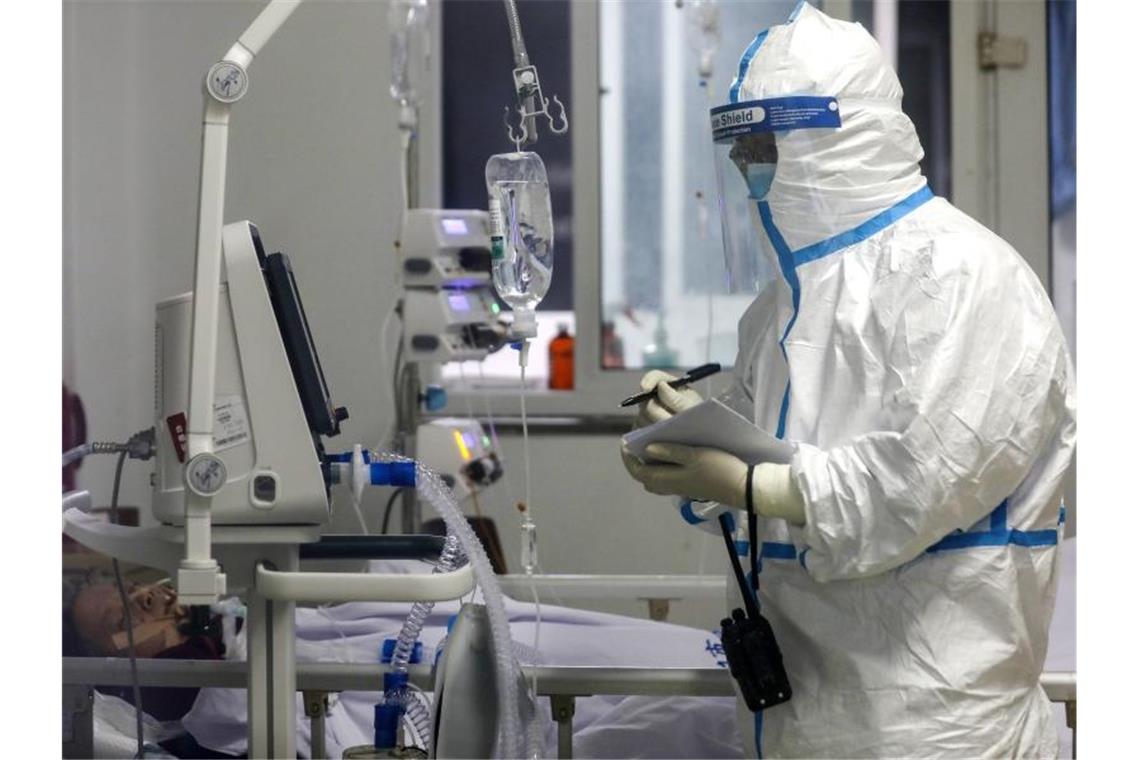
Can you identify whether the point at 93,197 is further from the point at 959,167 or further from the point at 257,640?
the point at 959,167

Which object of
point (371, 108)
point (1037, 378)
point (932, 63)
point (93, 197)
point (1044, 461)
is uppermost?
point (932, 63)

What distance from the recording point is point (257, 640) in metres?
1.74

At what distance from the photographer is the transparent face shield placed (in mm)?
1779

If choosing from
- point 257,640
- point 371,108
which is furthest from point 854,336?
point 371,108

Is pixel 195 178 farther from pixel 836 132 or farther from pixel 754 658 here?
pixel 754 658

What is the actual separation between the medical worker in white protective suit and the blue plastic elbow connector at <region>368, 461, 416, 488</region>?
31 centimetres

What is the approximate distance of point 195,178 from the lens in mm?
2684

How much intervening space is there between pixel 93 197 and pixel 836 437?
1758 mm

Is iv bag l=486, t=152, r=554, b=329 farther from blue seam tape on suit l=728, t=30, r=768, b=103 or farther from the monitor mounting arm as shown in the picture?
the monitor mounting arm

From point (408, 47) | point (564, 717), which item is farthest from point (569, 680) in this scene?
point (408, 47)

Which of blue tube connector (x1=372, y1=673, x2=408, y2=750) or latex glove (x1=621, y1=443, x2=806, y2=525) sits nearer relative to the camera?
latex glove (x1=621, y1=443, x2=806, y2=525)

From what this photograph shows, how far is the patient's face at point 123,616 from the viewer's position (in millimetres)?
2424

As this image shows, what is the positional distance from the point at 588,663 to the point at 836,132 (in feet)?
3.60

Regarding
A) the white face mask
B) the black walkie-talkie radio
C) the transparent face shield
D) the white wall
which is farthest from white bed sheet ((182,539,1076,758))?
the white face mask
